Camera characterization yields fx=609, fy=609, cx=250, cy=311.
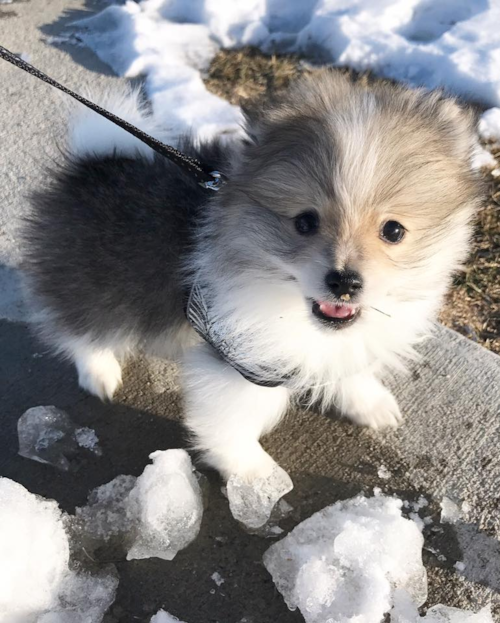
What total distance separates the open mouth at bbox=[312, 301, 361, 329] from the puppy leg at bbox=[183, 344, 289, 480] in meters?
0.44

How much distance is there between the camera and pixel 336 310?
1.70 m

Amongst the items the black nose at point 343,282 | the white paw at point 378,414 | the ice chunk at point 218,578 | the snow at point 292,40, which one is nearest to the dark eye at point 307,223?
the black nose at point 343,282

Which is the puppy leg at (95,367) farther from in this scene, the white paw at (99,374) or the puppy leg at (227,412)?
the puppy leg at (227,412)

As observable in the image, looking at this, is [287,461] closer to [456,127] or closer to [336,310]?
[336,310]

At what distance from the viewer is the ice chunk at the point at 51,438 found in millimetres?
2287

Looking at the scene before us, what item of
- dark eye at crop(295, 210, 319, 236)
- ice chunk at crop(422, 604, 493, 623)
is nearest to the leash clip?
dark eye at crop(295, 210, 319, 236)

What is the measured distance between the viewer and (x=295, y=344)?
73.7 inches

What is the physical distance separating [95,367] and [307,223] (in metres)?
1.19

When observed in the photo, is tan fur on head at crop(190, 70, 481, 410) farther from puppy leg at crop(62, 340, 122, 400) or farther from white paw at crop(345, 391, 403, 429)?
puppy leg at crop(62, 340, 122, 400)

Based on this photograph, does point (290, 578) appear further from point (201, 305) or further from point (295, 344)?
point (201, 305)

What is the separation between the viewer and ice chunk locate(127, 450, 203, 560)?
2041mm

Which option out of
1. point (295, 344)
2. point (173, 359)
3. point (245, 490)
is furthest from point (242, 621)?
point (173, 359)

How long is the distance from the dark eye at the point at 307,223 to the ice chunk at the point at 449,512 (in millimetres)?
1162

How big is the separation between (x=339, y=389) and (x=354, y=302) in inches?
31.3
